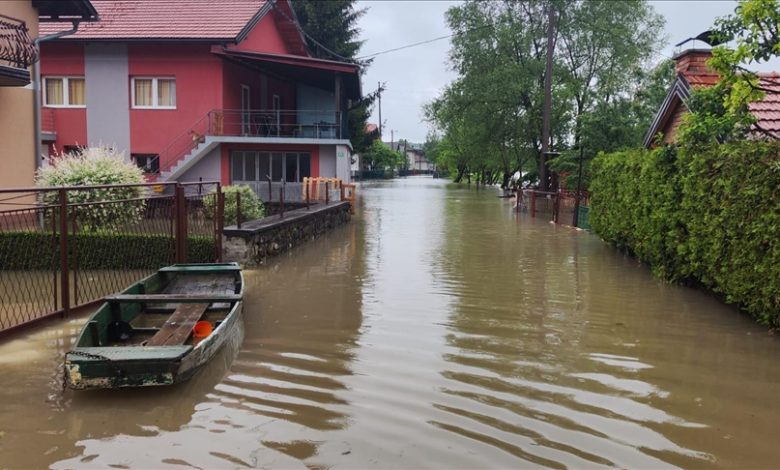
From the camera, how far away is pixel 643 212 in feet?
39.8

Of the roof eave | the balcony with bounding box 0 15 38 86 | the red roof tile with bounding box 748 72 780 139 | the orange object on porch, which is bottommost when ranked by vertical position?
the orange object on porch

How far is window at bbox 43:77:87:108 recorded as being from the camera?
24.7 metres

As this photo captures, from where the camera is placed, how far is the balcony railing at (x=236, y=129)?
24562 millimetres

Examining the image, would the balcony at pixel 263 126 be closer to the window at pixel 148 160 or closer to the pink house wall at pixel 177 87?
the pink house wall at pixel 177 87

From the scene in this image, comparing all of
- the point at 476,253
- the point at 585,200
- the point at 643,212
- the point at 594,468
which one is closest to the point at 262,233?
the point at 476,253

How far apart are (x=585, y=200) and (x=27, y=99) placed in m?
16.3

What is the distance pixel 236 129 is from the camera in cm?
2581

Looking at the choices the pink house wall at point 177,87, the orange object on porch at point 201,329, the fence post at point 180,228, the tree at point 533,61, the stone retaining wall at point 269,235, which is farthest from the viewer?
the tree at point 533,61

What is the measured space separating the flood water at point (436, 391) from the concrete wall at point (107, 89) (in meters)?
17.0

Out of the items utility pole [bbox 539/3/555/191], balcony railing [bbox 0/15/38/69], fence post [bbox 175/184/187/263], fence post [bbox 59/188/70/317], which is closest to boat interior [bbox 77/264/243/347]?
fence post [bbox 59/188/70/317]

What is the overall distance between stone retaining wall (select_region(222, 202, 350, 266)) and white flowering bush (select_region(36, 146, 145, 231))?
1.70 m

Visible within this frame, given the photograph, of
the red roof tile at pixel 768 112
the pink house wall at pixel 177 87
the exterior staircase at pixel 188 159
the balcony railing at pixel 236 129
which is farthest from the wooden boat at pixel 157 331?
the pink house wall at pixel 177 87

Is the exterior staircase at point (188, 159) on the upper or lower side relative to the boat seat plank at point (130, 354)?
upper

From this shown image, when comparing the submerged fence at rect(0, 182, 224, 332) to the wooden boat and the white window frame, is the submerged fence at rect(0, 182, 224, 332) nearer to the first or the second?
the wooden boat
